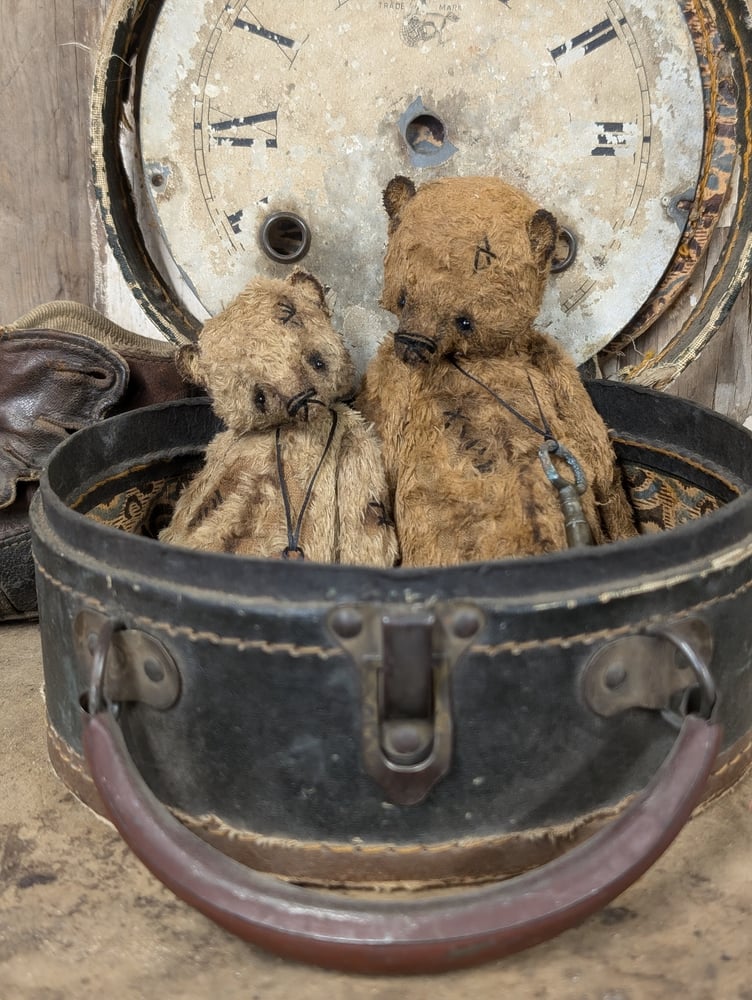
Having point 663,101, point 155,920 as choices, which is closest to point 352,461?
point 155,920

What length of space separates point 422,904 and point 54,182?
133 centimetres

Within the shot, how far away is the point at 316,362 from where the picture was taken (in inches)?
41.6

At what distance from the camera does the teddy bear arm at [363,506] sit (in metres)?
1.07

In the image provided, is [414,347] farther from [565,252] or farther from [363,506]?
[565,252]

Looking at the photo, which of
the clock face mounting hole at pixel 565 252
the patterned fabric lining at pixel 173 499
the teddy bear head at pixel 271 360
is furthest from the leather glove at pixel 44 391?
the clock face mounting hole at pixel 565 252

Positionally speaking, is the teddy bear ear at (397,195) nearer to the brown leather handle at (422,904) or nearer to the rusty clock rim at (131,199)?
the rusty clock rim at (131,199)

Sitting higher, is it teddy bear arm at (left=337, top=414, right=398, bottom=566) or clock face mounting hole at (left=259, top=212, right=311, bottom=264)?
clock face mounting hole at (left=259, top=212, right=311, bottom=264)

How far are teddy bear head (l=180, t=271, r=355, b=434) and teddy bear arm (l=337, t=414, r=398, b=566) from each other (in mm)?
60

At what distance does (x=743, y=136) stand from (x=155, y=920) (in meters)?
1.15

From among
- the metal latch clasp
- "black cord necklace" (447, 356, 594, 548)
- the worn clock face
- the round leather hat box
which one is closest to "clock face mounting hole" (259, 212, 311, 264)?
the worn clock face

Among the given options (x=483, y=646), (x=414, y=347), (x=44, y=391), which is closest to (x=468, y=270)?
(x=414, y=347)

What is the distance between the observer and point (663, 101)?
1278mm

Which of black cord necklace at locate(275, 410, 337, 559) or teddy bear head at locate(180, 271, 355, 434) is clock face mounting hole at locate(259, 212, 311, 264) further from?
black cord necklace at locate(275, 410, 337, 559)

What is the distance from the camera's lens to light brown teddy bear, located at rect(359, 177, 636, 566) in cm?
105
